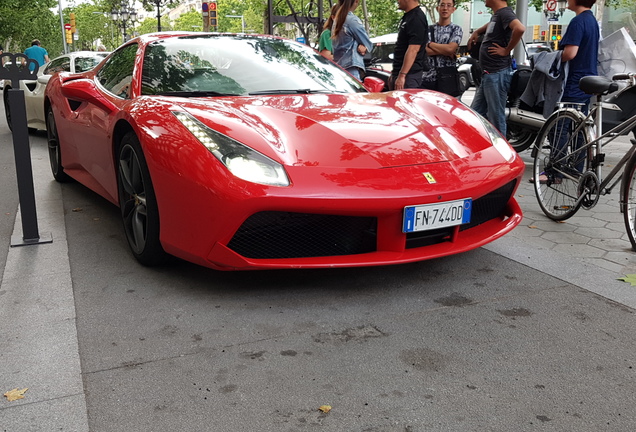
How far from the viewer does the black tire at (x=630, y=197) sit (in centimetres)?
383

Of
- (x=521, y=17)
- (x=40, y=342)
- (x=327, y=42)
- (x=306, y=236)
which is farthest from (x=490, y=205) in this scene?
(x=521, y=17)

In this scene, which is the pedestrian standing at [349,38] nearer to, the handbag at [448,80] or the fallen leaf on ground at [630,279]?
the handbag at [448,80]

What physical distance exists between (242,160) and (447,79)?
4.14 metres

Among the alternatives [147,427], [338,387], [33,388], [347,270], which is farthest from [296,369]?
[347,270]

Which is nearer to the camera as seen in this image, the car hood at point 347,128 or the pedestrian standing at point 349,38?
the car hood at point 347,128

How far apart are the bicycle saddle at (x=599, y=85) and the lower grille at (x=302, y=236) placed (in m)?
2.08

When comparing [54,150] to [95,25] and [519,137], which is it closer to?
[519,137]

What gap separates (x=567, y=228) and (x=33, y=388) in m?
3.54

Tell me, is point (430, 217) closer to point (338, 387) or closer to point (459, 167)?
point (459, 167)

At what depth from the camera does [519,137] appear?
7445 mm

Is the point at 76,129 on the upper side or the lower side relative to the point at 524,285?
upper

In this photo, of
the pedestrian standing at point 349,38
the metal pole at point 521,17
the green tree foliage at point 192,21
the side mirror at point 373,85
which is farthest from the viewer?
the green tree foliage at point 192,21

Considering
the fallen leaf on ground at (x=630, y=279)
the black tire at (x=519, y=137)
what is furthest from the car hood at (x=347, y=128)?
the black tire at (x=519, y=137)

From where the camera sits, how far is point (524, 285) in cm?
342
